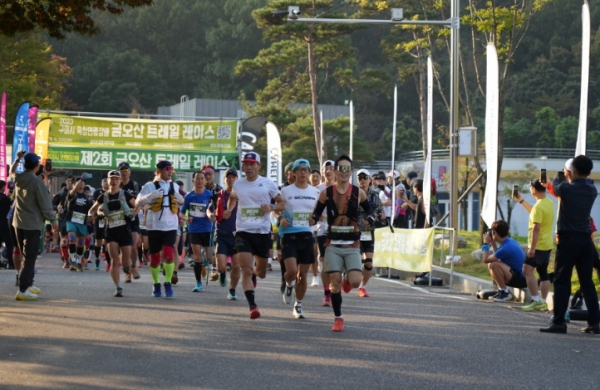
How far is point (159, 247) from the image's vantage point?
14.9 metres

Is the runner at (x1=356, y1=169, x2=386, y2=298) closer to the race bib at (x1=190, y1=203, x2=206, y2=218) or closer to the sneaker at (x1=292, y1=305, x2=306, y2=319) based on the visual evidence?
the race bib at (x1=190, y1=203, x2=206, y2=218)

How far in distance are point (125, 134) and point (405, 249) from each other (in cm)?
1500

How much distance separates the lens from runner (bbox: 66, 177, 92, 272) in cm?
2152

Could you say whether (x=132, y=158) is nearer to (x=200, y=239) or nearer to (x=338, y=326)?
(x=200, y=239)

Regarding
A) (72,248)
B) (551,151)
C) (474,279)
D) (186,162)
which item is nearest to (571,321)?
(474,279)

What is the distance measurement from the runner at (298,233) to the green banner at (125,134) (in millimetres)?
19777

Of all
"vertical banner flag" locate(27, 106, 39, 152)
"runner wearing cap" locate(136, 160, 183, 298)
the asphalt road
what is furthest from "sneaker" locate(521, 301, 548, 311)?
"vertical banner flag" locate(27, 106, 39, 152)

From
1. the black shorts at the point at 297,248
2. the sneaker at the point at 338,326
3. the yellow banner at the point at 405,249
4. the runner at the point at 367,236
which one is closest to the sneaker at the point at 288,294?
the black shorts at the point at 297,248

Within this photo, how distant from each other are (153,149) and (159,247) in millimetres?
17664

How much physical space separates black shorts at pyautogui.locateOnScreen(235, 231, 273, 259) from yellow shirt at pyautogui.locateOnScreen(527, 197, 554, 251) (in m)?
3.64

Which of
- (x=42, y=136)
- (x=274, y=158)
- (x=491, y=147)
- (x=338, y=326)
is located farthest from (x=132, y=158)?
(x=338, y=326)

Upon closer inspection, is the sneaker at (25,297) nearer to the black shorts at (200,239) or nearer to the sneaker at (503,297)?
the black shorts at (200,239)

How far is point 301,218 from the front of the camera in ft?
40.7

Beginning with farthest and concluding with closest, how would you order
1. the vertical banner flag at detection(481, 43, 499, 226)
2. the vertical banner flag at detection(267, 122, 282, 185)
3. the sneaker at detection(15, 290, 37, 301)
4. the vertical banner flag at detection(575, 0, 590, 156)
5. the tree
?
the vertical banner flag at detection(267, 122, 282, 185), the vertical banner flag at detection(481, 43, 499, 226), the vertical banner flag at detection(575, 0, 590, 156), the sneaker at detection(15, 290, 37, 301), the tree
